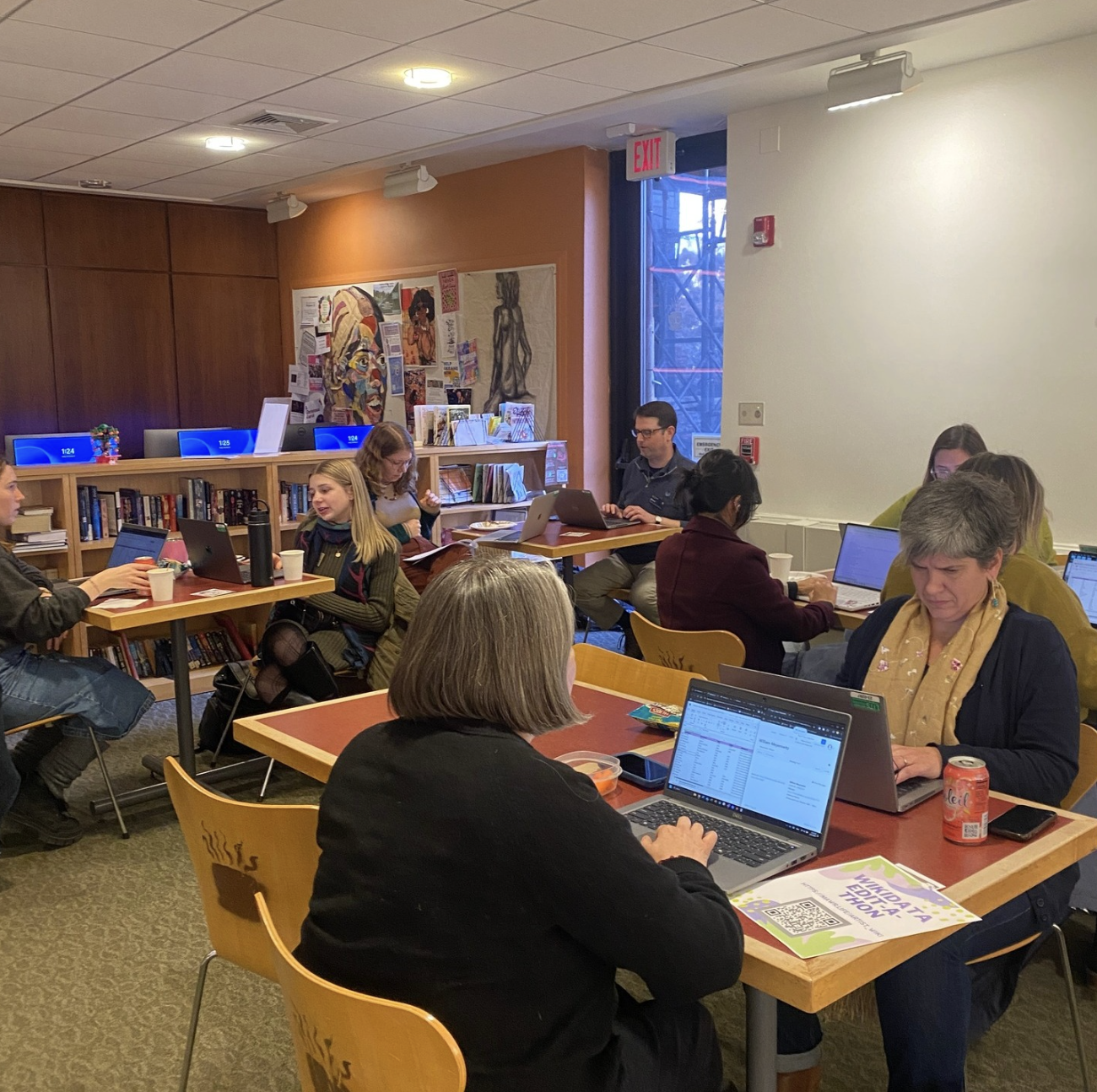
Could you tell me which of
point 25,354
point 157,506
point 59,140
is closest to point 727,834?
point 157,506

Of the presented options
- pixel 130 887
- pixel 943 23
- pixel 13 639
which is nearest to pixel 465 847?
pixel 130 887

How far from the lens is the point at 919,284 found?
18.0ft

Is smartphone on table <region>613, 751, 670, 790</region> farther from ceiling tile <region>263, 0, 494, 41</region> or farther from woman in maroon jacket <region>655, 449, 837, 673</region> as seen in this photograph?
ceiling tile <region>263, 0, 494, 41</region>

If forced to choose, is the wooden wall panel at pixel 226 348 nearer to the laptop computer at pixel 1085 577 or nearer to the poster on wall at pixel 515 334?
the poster on wall at pixel 515 334

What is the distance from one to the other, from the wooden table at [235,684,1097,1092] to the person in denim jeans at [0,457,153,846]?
133 cm

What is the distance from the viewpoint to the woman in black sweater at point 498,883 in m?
1.37

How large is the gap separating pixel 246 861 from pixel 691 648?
1.58 metres

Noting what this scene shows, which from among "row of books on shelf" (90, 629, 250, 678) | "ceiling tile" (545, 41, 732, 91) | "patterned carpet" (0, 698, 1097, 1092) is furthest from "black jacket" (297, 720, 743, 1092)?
"row of books on shelf" (90, 629, 250, 678)

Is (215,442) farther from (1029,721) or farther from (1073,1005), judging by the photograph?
(1073,1005)

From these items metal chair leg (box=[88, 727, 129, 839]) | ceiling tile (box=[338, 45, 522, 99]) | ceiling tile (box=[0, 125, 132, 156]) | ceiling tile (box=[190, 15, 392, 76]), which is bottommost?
metal chair leg (box=[88, 727, 129, 839])

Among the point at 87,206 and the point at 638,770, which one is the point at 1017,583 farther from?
the point at 87,206

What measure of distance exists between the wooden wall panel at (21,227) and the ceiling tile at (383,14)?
16.2ft

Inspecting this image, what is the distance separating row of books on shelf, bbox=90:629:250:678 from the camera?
5266mm

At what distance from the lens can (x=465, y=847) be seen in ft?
4.50
